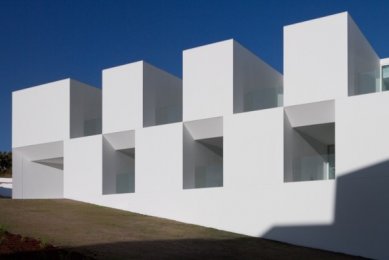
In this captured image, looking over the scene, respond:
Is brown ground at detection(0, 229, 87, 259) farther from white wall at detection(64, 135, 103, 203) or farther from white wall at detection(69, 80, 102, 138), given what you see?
white wall at detection(69, 80, 102, 138)

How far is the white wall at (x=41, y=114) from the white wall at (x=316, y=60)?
12.9 metres

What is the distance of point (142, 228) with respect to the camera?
2284 centimetres

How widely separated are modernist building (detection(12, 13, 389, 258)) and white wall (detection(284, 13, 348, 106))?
0.14 feet

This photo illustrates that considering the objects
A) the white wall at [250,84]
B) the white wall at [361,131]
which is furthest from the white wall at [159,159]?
the white wall at [361,131]

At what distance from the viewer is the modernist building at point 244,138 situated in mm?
21094

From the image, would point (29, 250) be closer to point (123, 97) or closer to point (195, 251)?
point (195, 251)

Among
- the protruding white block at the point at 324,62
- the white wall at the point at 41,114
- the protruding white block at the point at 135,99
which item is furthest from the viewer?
the white wall at the point at 41,114

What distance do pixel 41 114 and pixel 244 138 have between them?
13115 millimetres

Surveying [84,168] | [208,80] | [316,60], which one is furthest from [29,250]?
[84,168]

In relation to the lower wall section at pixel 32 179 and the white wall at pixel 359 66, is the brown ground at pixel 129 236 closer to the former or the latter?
the white wall at pixel 359 66

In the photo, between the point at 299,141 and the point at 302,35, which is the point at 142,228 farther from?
the point at 302,35

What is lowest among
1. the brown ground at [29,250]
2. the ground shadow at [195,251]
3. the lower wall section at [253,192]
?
the ground shadow at [195,251]

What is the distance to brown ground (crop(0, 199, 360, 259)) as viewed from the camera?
18031 mm

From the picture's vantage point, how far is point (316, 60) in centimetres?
2294
